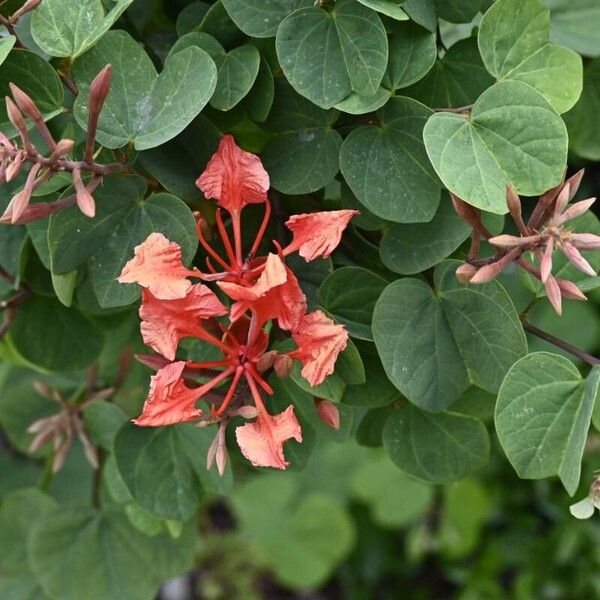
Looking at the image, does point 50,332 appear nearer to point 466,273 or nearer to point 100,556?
point 100,556

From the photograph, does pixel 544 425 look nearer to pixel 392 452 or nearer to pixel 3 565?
pixel 392 452

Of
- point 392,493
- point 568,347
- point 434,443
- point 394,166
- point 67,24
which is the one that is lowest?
point 392,493

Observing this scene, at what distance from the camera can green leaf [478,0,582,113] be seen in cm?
61

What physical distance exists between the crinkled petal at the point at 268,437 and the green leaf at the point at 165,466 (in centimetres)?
19

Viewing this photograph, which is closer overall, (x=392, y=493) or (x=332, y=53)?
(x=332, y=53)

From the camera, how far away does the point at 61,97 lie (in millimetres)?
614

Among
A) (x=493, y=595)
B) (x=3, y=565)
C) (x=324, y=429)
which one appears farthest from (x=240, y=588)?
(x=324, y=429)

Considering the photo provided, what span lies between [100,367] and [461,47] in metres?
0.50

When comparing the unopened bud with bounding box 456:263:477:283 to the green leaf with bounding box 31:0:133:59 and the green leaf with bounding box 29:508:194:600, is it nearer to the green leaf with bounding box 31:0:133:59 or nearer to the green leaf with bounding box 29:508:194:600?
the green leaf with bounding box 31:0:133:59

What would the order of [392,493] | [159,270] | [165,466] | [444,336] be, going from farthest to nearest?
[392,493] < [165,466] < [444,336] < [159,270]

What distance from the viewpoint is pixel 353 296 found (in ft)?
2.10

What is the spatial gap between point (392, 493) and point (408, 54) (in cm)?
110

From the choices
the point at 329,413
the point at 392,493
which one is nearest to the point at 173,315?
the point at 329,413

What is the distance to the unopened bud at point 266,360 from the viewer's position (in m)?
0.55
